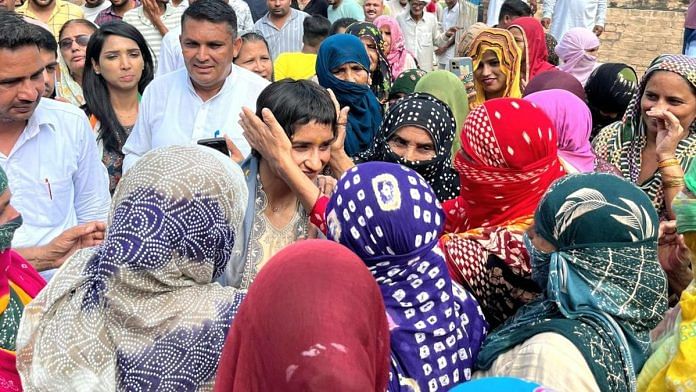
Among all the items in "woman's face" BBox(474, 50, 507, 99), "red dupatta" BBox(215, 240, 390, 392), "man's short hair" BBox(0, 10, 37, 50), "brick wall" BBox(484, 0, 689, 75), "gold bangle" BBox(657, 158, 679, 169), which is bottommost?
"brick wall" BBox(484, 0, 689, 75)

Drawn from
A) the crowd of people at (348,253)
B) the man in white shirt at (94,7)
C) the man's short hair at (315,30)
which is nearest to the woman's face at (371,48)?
the man's short hair at (315,30)

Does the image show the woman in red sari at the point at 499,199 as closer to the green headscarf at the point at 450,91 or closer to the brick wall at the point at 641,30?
the green headscarf at the point at 450,91

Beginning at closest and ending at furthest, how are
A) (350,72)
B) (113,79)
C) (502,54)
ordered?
(113,79) → (350,72) → (502,54)

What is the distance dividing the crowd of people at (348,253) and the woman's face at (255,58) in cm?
198

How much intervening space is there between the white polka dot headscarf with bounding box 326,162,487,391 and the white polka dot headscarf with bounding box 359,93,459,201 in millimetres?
1665

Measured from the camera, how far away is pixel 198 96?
4.42 meters

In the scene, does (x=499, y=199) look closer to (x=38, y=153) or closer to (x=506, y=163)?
(x=506, y=163)

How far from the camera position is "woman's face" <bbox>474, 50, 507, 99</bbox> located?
5.95 metres

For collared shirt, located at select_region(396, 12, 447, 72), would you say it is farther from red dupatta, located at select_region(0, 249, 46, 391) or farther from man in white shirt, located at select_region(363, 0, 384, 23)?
red dupatta, located at select_region(0, 249, 46, 391)

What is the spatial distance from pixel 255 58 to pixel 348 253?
467cm

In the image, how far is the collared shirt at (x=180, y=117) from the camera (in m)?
4.33

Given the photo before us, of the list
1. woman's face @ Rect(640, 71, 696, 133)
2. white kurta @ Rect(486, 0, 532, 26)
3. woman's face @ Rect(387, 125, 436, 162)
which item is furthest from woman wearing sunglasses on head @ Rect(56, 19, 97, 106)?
white kurta @ Rect(486, 0, 532, 26)

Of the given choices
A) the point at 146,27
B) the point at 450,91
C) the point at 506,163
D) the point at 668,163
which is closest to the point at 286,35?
the point at 146,27

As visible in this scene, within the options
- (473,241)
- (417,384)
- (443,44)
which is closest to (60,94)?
(473,241)
